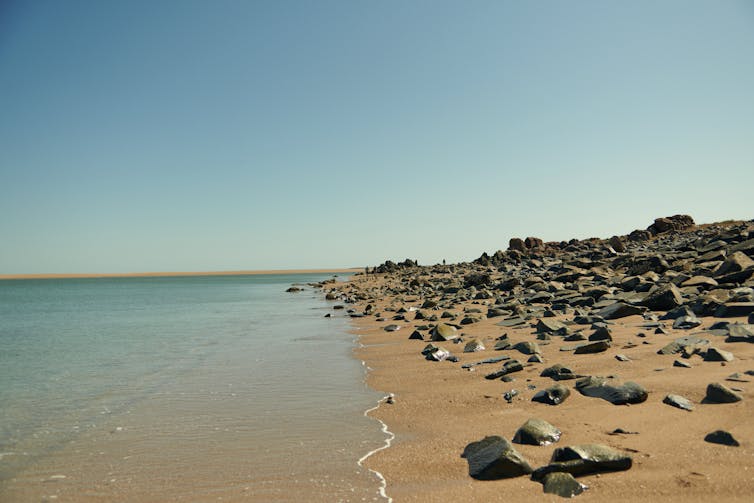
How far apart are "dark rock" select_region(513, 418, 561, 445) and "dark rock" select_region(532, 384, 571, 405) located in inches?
35.3

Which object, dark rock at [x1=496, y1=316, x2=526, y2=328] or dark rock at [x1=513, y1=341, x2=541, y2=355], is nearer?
dark rock at [x1=513, y1=341, x2=541, y2=355]

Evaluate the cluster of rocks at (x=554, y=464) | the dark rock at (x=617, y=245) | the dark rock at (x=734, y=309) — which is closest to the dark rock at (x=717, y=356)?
the dark rock at (x=734, y=309)

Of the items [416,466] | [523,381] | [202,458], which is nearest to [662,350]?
[523,381]

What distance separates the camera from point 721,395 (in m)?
4.26

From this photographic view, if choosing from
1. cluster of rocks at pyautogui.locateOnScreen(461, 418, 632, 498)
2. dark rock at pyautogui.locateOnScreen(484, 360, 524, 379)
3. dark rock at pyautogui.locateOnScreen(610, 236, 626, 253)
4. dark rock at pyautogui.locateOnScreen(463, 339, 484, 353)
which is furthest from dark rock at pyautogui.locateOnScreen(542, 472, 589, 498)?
dark rock at pyautogui.locateOnScreen(610, 236, 626, 253)

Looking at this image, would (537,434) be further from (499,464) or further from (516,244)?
(516,244)

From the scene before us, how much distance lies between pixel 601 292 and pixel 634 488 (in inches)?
422

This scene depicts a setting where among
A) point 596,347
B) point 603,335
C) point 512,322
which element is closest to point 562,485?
point 596,347

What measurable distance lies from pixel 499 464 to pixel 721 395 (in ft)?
8.39

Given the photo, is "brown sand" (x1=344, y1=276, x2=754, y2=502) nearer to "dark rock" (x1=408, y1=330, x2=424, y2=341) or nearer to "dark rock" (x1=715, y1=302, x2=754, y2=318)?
"dark rock" (x1=715, y1=302, x2=754, y2=318)

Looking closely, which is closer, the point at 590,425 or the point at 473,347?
the point at 590,425

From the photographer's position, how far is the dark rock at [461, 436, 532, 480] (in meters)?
3.56

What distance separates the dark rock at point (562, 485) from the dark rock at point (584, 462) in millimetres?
79

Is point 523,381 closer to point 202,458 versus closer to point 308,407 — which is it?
point 308,407
